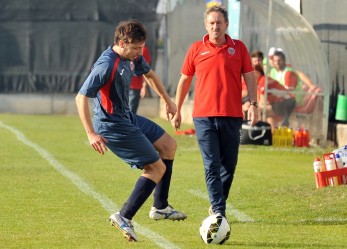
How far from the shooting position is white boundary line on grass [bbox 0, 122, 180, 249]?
31.2 feet

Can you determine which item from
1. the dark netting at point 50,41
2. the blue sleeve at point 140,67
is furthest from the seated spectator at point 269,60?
the blue sleeve at point 140,67

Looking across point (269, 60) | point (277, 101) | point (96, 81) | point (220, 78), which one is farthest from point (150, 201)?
point (269, 60)

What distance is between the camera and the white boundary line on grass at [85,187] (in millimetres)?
9511

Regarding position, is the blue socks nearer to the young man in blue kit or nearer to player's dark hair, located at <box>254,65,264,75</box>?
the young man in blue kit

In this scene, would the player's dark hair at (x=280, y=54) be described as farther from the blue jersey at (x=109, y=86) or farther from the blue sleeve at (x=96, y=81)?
the blue sleeve at (x=96, y=81)

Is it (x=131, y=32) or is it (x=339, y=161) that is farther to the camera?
(x=339, y=161)

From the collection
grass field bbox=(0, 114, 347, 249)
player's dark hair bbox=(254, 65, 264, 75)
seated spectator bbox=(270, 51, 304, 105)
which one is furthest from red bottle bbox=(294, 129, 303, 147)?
player's dark hair bbox=(254, 65, 264, 75)

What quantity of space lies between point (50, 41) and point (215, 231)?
19.5 metres

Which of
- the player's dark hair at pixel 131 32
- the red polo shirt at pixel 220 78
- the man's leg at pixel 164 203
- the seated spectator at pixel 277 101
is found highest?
the player's dark hair at pixel 131 32

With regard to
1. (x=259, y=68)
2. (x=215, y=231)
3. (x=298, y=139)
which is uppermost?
(x=259, y=68)

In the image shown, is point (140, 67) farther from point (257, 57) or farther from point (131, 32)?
point (257, 57)

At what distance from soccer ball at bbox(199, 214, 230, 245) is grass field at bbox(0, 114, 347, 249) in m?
0.07

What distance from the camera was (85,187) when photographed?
13.5 metres

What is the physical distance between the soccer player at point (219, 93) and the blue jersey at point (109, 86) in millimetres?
761
